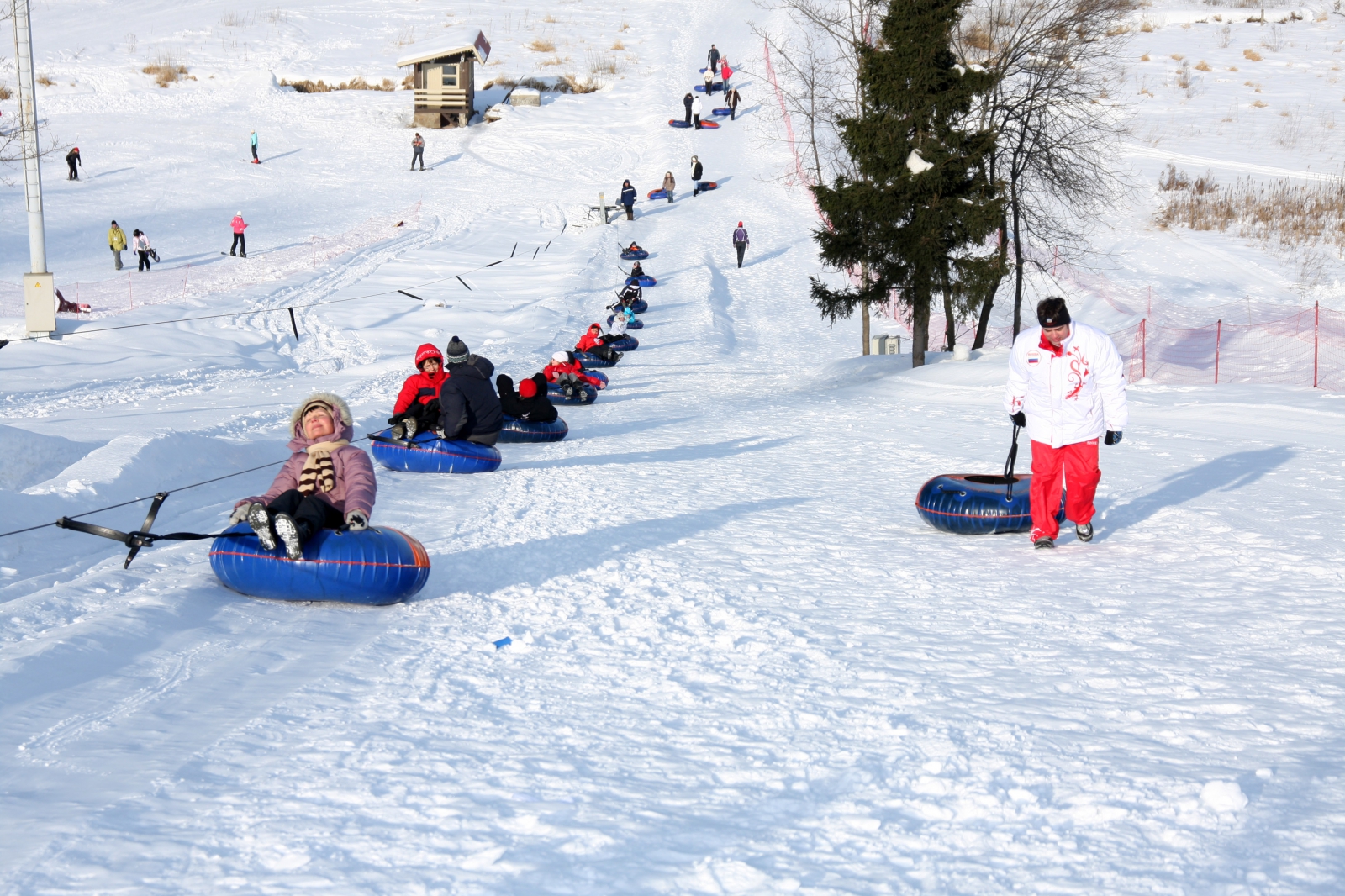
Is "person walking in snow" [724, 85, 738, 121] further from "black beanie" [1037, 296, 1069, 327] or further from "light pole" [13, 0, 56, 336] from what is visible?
"black beanie" [1037, 296, 1069, 327]

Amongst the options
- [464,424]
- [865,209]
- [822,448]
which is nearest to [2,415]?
[464,424]

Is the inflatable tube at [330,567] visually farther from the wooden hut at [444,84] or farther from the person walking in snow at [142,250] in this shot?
the wooden hut at [444,84]

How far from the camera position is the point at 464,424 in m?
10.7

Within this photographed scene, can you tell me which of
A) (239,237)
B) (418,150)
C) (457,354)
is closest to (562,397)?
(457,354)

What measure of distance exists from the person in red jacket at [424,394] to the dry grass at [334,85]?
152ft

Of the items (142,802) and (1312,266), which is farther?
(1312,266)

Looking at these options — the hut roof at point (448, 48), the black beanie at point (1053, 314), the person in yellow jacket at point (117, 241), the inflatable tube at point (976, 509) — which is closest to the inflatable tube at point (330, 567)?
the inflatable tube at point (976, 509)

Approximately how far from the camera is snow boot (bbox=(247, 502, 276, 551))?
233 inches

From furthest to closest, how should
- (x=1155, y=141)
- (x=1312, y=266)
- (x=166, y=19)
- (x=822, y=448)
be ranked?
(x=166, y=19)
(x=1155, y=141)
(x=1312, y=266)
(x=822, y=448)

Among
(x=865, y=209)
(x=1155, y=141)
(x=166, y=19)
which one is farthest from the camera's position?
(x=166, y=19)

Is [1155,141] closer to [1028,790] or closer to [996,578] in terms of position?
[996,578]

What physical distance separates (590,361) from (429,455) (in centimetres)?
938

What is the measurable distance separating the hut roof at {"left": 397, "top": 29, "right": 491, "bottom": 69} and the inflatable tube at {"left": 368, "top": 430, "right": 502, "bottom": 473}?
4007 centimetres

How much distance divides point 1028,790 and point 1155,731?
32.6 inches
